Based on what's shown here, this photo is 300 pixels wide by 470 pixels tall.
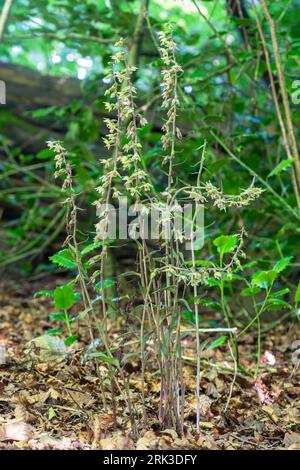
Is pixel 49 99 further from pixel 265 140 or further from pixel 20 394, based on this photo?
pixel 20 394

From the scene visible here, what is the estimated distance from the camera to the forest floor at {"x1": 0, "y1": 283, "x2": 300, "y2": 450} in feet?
4.69

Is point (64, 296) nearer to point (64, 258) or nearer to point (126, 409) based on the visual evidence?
point (64, 258)

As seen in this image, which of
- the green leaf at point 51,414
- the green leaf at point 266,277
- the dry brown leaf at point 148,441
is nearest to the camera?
the dry brown leaf at point 148,441

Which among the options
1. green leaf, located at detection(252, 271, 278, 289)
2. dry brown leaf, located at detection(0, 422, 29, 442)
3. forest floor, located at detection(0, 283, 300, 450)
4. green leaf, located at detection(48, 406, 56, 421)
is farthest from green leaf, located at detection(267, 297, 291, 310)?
dry brown leaf, located at detection(0, 422, 29, 442)

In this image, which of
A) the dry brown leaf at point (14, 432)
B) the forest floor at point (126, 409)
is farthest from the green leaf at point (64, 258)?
the dry brown leaf at point (14, 432)

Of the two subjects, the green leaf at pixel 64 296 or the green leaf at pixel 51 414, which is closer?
the green leaf at pixel 51 414

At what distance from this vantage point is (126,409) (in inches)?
65.4

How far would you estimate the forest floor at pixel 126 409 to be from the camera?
1.43 meters

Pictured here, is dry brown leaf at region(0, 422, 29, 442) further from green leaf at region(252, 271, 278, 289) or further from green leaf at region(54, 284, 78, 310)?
green leaf at region(252, 271, 278, 289)

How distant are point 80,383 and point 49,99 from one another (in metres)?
2.60

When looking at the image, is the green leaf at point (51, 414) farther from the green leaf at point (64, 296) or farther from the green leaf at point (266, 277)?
the green leaf at point (266, 277)

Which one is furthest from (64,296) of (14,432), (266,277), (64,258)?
(266,277)
